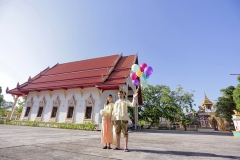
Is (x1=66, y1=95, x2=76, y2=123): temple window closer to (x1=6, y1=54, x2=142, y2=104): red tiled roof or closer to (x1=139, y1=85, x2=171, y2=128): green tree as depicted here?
(x1=6, y1=54, x2=142, y2=104): red tiled roof

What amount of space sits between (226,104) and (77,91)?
80.5 ft

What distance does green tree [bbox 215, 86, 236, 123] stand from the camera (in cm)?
2172

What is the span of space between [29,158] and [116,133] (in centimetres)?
169

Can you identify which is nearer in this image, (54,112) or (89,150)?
(89,150)

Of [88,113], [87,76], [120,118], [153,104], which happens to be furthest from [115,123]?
[153,104]

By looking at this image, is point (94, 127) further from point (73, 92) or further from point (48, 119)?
point (48, 119)

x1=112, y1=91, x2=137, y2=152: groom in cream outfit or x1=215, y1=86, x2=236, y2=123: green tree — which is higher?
x1=215, y1=86, x2=236, y2=123: green tree

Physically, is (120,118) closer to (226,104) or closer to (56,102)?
(56,102)

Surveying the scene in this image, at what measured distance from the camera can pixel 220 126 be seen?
90.4ft

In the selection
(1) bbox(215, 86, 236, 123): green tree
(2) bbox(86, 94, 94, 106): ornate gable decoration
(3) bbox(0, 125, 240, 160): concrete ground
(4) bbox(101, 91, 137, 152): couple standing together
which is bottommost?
(3) bbox(0, 125, 240, 160): concrete ground

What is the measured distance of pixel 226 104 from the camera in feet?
71.6

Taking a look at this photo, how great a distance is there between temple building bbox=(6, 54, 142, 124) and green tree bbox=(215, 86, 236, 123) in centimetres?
1838

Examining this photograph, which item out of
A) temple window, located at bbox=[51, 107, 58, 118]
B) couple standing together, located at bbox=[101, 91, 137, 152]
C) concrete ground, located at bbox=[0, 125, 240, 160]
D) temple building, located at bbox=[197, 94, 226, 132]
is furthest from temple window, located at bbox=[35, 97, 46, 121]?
temple building, located at bbox=[197, 94, 226, 132]

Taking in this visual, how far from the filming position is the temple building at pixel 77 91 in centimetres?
1090
